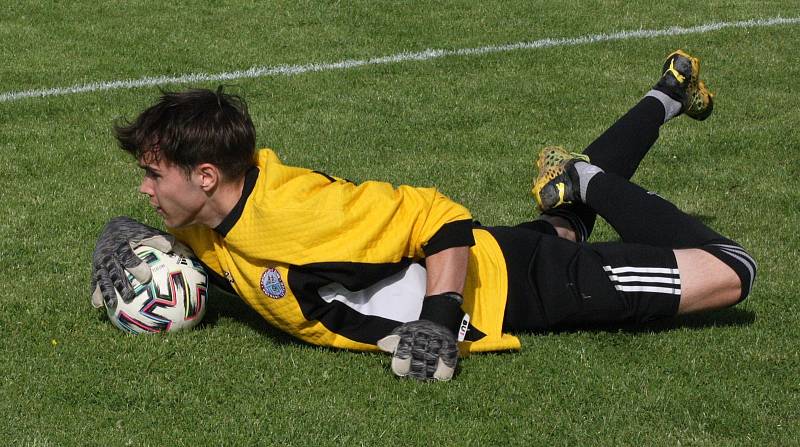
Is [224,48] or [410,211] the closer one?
[410,211]

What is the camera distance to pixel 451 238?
4.71 metres

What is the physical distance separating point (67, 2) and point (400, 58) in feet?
12.0

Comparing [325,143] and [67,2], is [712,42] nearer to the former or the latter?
[325,143]

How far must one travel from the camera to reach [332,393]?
→ 4.70 m

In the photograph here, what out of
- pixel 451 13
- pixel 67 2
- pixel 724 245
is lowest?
pixel 67 2

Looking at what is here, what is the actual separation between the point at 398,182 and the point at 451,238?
8.99 ft

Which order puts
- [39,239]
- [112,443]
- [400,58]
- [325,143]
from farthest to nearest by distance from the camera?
[400,58] < [325,143] < [39,239] < [112,443]

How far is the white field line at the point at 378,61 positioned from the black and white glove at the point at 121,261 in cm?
402

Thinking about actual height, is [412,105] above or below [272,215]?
below

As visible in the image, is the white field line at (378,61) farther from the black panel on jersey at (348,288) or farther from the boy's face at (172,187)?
the black panel on jersey at (348,288)

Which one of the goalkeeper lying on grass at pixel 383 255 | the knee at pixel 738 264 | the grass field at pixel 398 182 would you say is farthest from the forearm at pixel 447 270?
the knee at pixel 738 264

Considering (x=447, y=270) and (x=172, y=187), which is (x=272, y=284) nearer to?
(x=172, y=187)

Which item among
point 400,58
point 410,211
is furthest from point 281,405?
point 400,58

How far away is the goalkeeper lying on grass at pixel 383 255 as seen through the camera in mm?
4668
